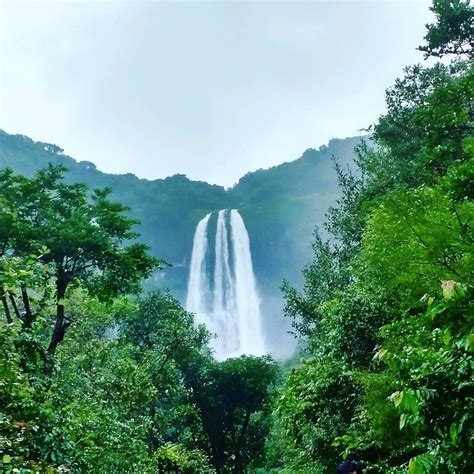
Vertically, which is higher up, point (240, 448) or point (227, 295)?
point (227, 295)

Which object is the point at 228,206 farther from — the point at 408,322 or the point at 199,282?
the point at 408,322

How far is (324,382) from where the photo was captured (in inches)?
414

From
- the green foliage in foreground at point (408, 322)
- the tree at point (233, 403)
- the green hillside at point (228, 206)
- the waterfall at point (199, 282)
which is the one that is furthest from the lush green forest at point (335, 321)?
the green hillside at point (228, 206)

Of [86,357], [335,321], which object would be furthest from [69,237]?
[86,357]

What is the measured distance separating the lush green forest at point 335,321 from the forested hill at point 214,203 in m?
75.8

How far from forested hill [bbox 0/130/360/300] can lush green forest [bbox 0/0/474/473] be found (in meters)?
75.8

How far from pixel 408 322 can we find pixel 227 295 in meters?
70.5

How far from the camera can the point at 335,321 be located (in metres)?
12.0

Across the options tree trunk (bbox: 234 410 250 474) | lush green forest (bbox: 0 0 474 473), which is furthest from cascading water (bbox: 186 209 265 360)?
lush green forest (bbox: 0 0 474 473)

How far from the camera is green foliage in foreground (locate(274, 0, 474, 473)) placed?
10.1 ft

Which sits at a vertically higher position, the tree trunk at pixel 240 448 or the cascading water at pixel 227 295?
the cascading water at pixel 227 295

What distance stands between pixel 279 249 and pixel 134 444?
9384 cm

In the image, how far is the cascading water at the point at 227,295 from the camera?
240 feet

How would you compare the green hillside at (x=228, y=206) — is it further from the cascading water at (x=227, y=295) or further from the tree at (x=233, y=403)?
the tree at (x=233, y=403)
